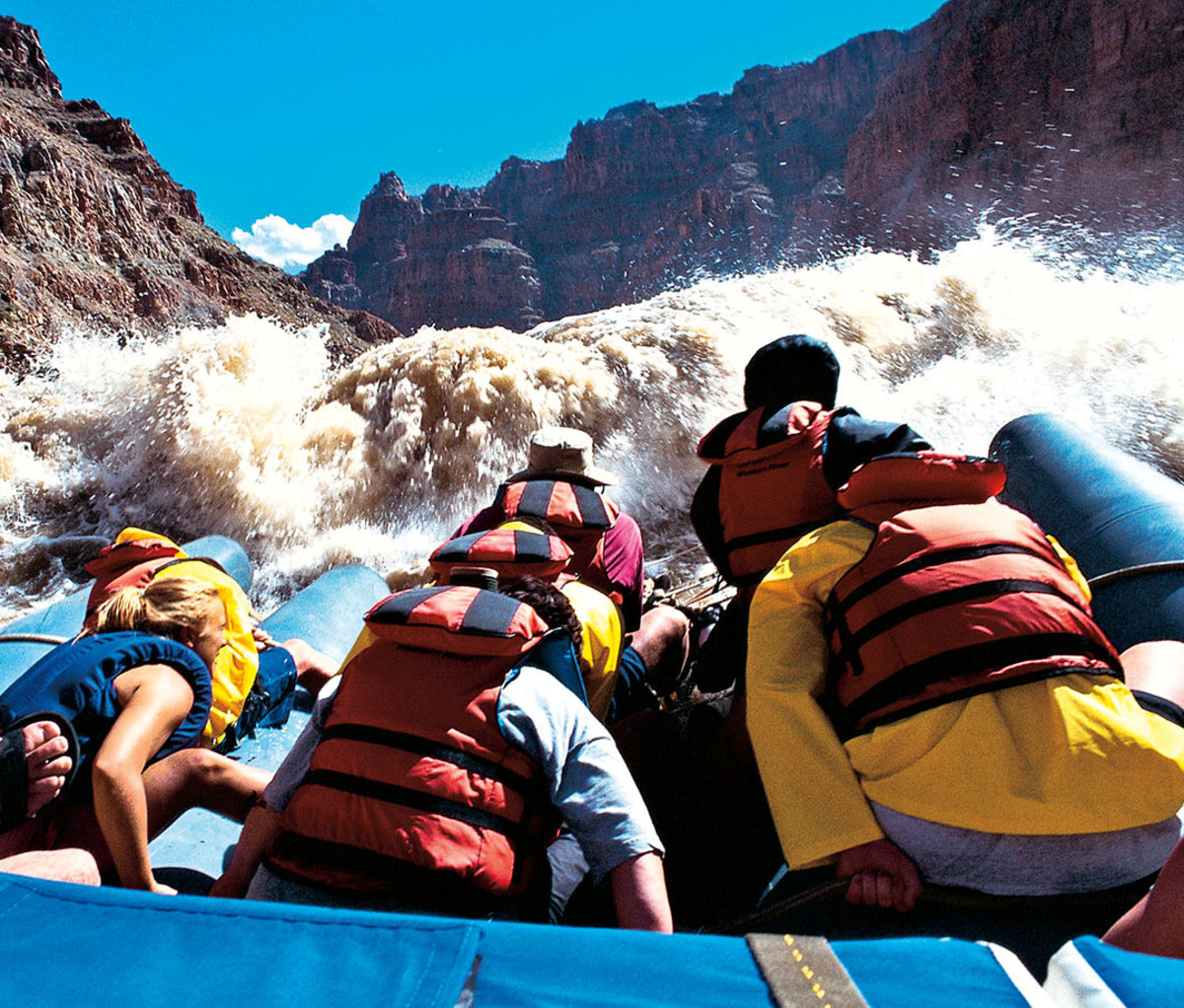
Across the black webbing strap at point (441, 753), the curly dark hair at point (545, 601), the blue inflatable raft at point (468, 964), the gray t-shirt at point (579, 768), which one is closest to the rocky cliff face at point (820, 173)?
the curly dark hair at point (545, 601)

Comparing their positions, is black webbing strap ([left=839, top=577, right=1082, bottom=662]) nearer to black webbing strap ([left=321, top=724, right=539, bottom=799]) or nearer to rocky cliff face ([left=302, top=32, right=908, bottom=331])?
black webbing strap ([left=321, top=724, right=539, bottom=799])

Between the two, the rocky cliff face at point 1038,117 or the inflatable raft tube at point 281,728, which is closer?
the inflatable raft tube at point 281,728

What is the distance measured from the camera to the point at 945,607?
3.81 feet

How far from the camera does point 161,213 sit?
36.7m

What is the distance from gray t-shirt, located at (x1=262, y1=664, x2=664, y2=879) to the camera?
1.20 m

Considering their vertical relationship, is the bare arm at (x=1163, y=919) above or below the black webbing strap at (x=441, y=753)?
below

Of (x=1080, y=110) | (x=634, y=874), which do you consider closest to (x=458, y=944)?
(x=634, y=874)

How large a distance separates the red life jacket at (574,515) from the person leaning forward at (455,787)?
0.90 metres

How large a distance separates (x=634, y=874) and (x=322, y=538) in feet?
14.1

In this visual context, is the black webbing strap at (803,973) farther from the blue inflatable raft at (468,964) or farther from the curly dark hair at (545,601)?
the curly dark hair at (545,601)

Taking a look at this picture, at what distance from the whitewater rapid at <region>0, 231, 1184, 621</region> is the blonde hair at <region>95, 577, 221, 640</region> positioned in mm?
2661

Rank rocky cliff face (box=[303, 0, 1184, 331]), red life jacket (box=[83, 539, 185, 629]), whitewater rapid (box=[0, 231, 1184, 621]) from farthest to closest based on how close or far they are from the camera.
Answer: rocky cliff face (box=[303, 0, 1184, 331]), whitewater rapid (box=[0, 231, 1184, 621]), red life jacket (box=[83, 539, 185, 629])

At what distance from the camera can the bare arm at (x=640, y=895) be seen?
1153 mm

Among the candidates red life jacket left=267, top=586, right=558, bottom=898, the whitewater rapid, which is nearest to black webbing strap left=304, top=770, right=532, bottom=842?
red life jacket left=267, top=586, right=558, bottom=898
